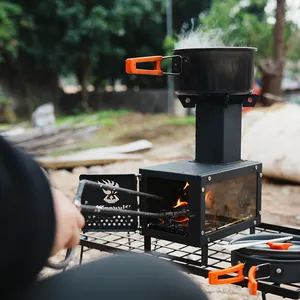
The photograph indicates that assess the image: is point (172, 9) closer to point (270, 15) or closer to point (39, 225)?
point (270, 15)

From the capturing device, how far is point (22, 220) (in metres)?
0.95

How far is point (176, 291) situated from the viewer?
3.52 ft

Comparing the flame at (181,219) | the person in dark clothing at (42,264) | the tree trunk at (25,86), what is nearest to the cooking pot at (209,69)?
the flame at (181,219)

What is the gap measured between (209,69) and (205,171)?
18.3 inches

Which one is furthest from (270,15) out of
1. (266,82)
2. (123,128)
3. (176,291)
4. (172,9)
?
(176,291)

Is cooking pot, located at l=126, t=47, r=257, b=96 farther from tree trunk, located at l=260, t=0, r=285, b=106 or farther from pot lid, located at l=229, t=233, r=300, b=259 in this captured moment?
tree trunk, located at l=260, t=0, r=285, b=106

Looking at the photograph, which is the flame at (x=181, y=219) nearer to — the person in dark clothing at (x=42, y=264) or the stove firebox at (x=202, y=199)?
the stove firebox at (x=202, y=199)

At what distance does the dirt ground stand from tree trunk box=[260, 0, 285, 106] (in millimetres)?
1823

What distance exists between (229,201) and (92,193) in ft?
2.10

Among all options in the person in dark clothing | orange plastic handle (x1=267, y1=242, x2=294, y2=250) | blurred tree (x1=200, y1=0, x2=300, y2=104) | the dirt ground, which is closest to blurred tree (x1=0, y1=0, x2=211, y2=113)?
blurred tree (x1=200, y1=0, x2=300, y2=104)

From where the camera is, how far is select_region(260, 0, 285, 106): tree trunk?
9.55 meters

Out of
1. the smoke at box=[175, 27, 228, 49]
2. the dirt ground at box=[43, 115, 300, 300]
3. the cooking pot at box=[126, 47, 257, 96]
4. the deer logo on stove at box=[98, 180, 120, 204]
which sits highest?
the smoke at box=[175, 27, 228, 49]

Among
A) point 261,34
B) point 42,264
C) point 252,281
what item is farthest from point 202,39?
point 261,34

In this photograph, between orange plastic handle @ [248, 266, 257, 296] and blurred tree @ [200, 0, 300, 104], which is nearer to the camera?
orange plastic handle @ [248, 266, 257, 296]
